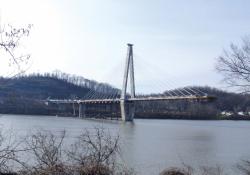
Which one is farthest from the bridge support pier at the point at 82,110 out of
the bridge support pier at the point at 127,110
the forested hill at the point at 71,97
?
the bridge support pier at the point at 127,110

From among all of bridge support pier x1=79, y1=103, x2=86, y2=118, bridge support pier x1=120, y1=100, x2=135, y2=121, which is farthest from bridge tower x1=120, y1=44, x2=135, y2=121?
bridge support pier x1=79, y1=103, x2=86, y2=118

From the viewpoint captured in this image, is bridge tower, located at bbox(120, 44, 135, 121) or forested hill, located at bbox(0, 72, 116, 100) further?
forested hill, located at bbox(0, 72, 116, 100)

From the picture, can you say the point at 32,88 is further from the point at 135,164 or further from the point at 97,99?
the point at 135,164

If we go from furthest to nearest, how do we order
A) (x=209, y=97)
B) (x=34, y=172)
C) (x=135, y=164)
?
(x=209, y=97) → (x=135, y=164) → (x=34, y=172)

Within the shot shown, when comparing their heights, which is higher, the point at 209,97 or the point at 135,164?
the point at 209,97

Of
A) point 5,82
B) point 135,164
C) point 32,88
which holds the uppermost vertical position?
point 32,88

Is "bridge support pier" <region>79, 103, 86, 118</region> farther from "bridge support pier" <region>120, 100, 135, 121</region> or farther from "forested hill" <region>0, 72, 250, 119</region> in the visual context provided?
"bridge support pier" <region>120, 100, 135, 121</region>

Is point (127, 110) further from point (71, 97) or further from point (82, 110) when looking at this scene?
point (71, 97)

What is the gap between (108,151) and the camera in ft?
24.4

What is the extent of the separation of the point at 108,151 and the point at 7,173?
1.68 metres

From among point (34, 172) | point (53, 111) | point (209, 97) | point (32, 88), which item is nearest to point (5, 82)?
point (34, 172)

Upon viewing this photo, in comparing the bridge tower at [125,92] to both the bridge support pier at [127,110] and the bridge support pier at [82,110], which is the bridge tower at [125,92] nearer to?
the bridge support pier at [127,110]

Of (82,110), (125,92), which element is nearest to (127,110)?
(125,92)

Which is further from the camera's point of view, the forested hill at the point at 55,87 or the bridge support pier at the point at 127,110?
the forested hill at the point at 55,87
